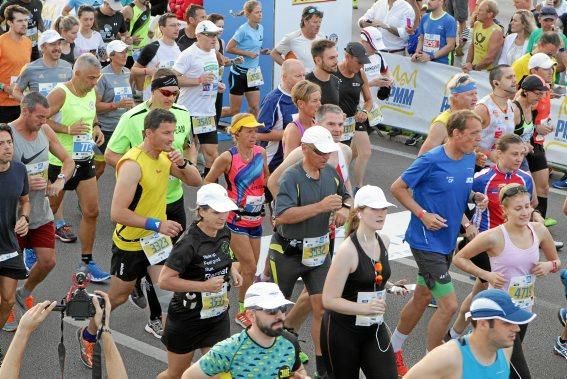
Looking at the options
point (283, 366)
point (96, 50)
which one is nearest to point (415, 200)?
point (283, 366)

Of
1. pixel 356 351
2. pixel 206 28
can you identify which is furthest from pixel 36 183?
pixel 206 28

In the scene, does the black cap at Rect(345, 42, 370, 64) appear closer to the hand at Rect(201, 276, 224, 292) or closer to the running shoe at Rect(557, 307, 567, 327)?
the running shoe at Rect(557, 307, 567, 327)

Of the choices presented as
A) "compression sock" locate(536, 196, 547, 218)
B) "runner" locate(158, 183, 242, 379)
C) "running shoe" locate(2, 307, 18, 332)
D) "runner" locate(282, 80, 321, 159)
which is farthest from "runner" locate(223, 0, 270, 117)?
"runner" locate(158, 183, 242, 379)

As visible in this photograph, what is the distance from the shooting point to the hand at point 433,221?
8344 mm

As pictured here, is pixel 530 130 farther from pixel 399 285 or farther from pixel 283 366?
pixel 283 366

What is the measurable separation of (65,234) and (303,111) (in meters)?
3.19

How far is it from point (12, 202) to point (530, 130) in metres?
5.06

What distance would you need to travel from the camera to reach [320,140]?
8094mm

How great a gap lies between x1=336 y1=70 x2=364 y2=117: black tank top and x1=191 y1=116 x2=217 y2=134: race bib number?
173 cm

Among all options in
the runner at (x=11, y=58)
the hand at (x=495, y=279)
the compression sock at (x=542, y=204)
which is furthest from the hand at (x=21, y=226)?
the compression sock at (x=542, y=204)

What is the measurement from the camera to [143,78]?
1359 centimetres

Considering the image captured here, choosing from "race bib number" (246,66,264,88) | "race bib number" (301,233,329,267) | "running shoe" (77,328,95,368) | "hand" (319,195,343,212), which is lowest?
"race bib number" (246,66,264,88)

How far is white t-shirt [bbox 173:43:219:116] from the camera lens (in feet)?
42.1

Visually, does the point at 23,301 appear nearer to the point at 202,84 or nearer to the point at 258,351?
the point at 258,351
